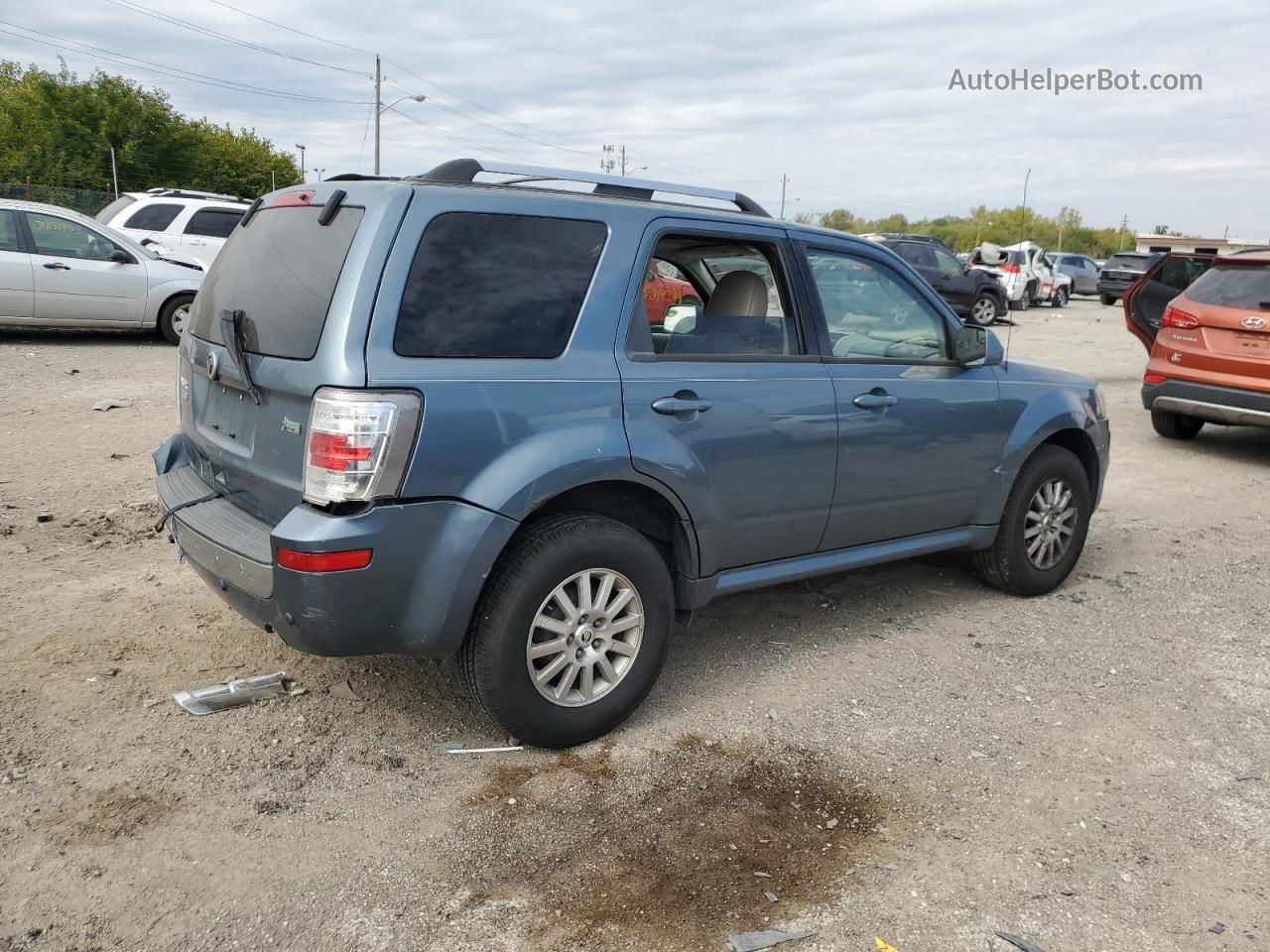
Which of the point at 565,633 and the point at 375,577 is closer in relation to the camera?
the point at 375,577

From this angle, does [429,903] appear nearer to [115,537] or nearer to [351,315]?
[351,315]

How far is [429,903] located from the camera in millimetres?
2781

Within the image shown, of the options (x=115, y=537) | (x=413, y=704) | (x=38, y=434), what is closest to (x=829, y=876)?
(x=413, y=704)

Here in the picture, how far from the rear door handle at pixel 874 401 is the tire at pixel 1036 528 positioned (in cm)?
109

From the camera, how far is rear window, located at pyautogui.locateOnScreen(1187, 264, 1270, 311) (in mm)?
8461

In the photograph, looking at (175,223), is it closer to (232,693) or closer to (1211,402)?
(232,693)

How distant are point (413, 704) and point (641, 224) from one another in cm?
196

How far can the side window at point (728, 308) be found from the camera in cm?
392

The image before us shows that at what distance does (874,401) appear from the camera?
4.31 m

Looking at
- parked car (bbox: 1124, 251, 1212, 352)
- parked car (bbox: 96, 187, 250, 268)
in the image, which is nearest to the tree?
parked car (bbox: 96, 187, 250, 268)

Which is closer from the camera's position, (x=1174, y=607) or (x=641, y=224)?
(x=641, y=224)

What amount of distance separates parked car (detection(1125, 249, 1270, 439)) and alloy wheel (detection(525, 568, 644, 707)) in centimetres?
685

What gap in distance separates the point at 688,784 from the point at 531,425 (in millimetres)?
1280

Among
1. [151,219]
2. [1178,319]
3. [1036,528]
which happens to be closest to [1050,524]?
[1036,528]
